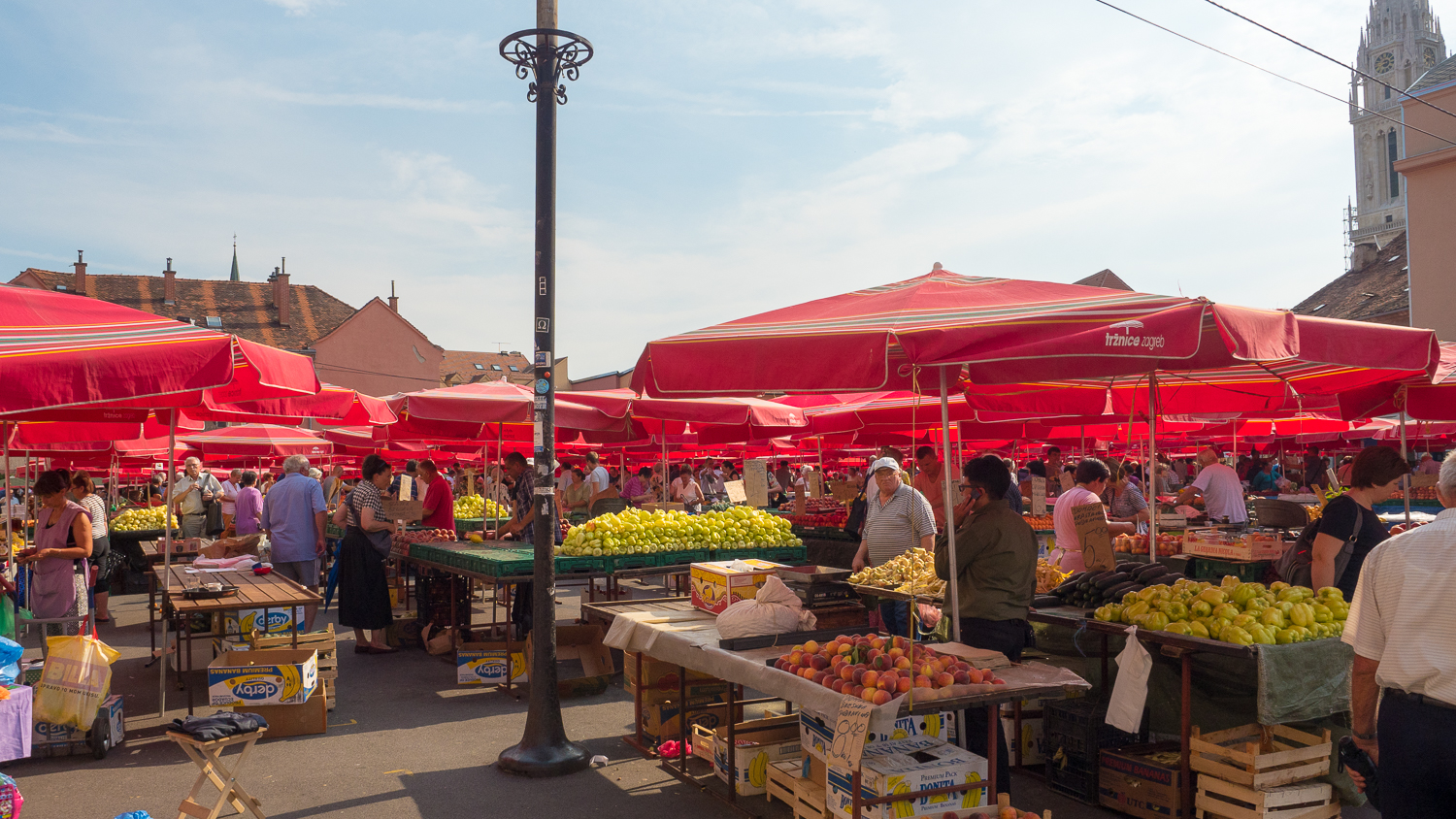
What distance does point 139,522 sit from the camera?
16750 mm

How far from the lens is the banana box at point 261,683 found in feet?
23.4

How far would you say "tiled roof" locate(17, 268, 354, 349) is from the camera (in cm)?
5331

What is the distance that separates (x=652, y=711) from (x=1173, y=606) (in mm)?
3480

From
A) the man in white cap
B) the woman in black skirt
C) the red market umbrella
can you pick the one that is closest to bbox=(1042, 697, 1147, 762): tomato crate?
the man in white cap

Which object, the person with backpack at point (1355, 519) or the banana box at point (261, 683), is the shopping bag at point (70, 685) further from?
the person with backpack at point (1355, 519)

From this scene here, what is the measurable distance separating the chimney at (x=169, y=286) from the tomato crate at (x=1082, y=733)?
59.5 m

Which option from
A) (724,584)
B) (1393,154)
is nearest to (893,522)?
(724,584)

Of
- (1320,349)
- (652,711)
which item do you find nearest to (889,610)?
(652,711)

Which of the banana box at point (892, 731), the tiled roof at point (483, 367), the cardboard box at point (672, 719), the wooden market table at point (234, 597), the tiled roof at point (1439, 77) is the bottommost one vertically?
the cardboard box at point (672, 719)

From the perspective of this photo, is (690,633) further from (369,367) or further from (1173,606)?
(369,367)

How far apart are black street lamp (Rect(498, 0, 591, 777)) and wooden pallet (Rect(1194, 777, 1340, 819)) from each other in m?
3.80

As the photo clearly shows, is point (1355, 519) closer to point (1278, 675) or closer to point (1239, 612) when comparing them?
point (1239, 612)

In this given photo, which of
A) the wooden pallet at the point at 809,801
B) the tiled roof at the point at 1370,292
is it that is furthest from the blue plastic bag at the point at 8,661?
the tiled roof at the point at 1370,292

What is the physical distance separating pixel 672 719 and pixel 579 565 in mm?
2359
